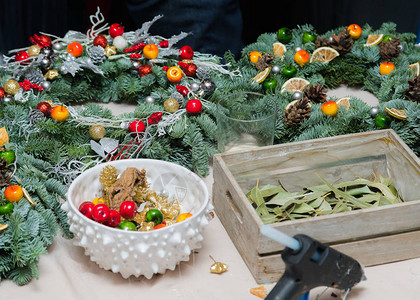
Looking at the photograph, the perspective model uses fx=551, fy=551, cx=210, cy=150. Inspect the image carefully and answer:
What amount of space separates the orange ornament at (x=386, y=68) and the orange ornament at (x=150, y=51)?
554 millimetres

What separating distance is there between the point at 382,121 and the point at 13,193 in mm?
724

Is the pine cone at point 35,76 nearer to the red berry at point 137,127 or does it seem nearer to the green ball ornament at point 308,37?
the red berry at point 137,127

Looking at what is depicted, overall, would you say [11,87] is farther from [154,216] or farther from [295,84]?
[295,84]

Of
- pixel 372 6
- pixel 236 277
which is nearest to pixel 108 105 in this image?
pixel 236 277

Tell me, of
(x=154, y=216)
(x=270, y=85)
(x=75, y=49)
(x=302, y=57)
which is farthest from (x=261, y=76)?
(x=154, y=216)

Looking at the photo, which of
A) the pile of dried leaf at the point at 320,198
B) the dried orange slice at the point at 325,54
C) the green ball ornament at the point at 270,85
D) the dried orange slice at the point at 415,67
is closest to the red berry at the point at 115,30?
the green ball ornament at the point at 270,85

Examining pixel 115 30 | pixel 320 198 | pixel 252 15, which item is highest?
pixel 115 30

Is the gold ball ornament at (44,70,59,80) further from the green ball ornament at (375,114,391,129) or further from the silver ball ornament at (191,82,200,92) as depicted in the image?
the green ball ornament at (375,114,391,129)

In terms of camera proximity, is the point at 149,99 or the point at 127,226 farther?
the point at 149,99

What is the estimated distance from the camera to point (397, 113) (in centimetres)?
113

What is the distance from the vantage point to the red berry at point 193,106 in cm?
115

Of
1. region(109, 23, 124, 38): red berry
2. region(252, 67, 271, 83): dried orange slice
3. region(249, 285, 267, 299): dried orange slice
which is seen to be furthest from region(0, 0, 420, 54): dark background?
region(249, 285, 267, 299): dried orange slice

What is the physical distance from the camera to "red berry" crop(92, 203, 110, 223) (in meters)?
0.84

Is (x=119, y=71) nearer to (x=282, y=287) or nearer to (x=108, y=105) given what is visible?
(x=108, y=105)
